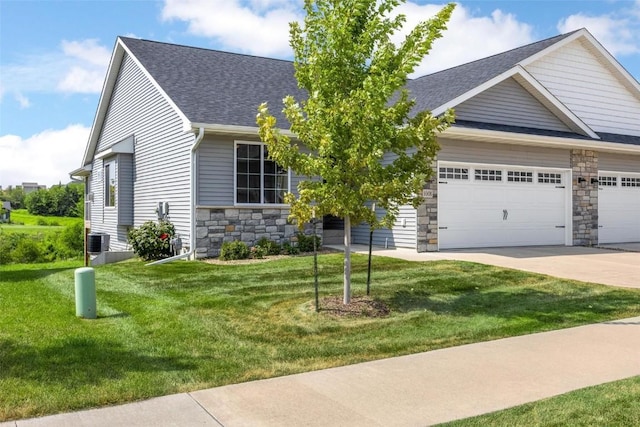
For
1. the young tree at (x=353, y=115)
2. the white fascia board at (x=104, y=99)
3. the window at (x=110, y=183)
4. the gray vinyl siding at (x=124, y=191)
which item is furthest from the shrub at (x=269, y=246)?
the white fascia board at (x=104, y=99)

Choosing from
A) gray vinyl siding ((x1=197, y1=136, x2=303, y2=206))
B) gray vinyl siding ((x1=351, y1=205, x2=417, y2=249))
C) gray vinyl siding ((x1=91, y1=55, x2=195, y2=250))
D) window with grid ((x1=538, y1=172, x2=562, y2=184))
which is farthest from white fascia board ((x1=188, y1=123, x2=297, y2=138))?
window with grid ((x1=538, y1=172, x2=562, y2=184))

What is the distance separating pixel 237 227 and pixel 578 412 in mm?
10796

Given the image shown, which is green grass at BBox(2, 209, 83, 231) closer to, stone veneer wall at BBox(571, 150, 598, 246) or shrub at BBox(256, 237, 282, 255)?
shrub at BBox(256, 237, 282, 255)

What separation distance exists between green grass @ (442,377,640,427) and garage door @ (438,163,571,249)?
10.1 meters

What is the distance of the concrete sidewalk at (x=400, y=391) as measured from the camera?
408cm

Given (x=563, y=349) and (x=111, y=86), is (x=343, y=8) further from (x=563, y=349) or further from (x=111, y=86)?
(x=111, y=86)

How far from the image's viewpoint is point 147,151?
1686cm

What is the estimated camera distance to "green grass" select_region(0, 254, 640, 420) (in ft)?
16.1

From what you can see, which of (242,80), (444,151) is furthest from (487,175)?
(242,80)

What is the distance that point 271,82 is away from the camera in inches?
677

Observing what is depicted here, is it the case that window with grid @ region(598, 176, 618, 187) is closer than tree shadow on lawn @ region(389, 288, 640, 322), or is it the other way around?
tree shadow on lawn @ region(389, 288, 640, 322)

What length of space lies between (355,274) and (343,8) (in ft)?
17.0

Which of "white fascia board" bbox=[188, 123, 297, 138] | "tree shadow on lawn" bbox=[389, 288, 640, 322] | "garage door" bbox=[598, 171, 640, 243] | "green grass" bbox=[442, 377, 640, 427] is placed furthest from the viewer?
"garage door" bbox=[598, 171, 640, 243]

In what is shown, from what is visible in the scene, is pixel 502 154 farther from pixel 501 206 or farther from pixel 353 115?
pixel 353 115
